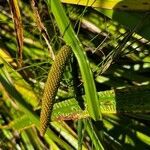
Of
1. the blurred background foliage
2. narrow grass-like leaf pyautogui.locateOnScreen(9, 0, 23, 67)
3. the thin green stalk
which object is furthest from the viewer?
the blurred background foliage

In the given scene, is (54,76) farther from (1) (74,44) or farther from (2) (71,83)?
(2) (71,83)

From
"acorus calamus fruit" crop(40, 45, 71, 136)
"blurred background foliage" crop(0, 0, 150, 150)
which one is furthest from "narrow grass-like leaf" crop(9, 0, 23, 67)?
"acorus calamus fruit" crop(40, 45, 71, 136)

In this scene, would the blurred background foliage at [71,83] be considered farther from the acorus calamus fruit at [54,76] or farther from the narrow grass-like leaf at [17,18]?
the acorus calamus fruit at [54,76]

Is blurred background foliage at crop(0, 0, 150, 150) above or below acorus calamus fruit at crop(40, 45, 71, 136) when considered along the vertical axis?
below

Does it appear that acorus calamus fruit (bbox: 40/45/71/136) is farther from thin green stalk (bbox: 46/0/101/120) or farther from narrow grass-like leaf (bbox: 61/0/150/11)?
narrow grass-like leaf (bbox: 61/0/150/11)

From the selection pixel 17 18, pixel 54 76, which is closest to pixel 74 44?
pixel 54 76

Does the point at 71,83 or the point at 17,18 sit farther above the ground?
the point at 17,18

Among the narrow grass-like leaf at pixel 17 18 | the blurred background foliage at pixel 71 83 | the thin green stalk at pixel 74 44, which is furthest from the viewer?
the blurred background foliage at pixel 71 83

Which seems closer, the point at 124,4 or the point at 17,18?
the point at 124,4

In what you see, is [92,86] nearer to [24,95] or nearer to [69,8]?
[69,8]

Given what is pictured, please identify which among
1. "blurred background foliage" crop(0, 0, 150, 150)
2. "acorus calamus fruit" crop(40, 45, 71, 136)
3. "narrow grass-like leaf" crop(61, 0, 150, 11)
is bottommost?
"blurred background foliage" crop(0, 0, 150, 150)

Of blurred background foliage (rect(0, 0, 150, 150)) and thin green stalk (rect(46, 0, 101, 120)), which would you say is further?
blurred background foliage (rect(0, 0, 150, 150))

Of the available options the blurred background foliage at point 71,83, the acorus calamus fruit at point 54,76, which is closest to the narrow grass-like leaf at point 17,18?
the blurred background foliage at point 71,83
